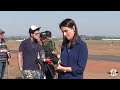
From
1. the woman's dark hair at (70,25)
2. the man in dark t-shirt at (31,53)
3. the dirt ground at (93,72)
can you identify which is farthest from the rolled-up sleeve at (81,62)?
the dirt ground at (93,72)

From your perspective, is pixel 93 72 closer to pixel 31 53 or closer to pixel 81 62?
pixel 31 53

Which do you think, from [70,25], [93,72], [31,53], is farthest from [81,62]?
[93,72]

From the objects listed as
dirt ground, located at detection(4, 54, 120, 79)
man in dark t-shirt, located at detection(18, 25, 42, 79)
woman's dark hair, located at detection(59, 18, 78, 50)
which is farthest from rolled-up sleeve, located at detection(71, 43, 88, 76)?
dirt ground, located at detection(4, 54, 120, 79)

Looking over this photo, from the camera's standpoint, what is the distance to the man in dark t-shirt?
522 cm

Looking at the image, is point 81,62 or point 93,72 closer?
point 81,62

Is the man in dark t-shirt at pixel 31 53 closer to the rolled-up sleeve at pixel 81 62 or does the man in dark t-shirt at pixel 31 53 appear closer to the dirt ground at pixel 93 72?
the rolled-up sleeve at pixel 81 62

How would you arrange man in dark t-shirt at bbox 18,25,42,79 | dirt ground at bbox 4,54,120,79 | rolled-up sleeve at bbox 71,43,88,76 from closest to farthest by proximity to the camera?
rolled-up sleeve at bbox 71,43,88,76
man in dark t-shirt at bbox 18,25,42,79
dirt ground at bbox 4,54,120,79

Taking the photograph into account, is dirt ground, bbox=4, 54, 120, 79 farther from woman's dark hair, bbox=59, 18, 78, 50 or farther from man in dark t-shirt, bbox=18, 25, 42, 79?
woman's dark hair, bbox=59, 18, 78, 50

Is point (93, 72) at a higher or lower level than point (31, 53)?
lower

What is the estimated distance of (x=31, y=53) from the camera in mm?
5422

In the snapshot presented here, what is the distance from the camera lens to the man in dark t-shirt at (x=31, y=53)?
206 inches

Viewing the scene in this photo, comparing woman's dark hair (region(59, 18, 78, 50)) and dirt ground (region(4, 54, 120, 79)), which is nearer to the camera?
woman's dark hair (region(59, 18, 78, 50))
